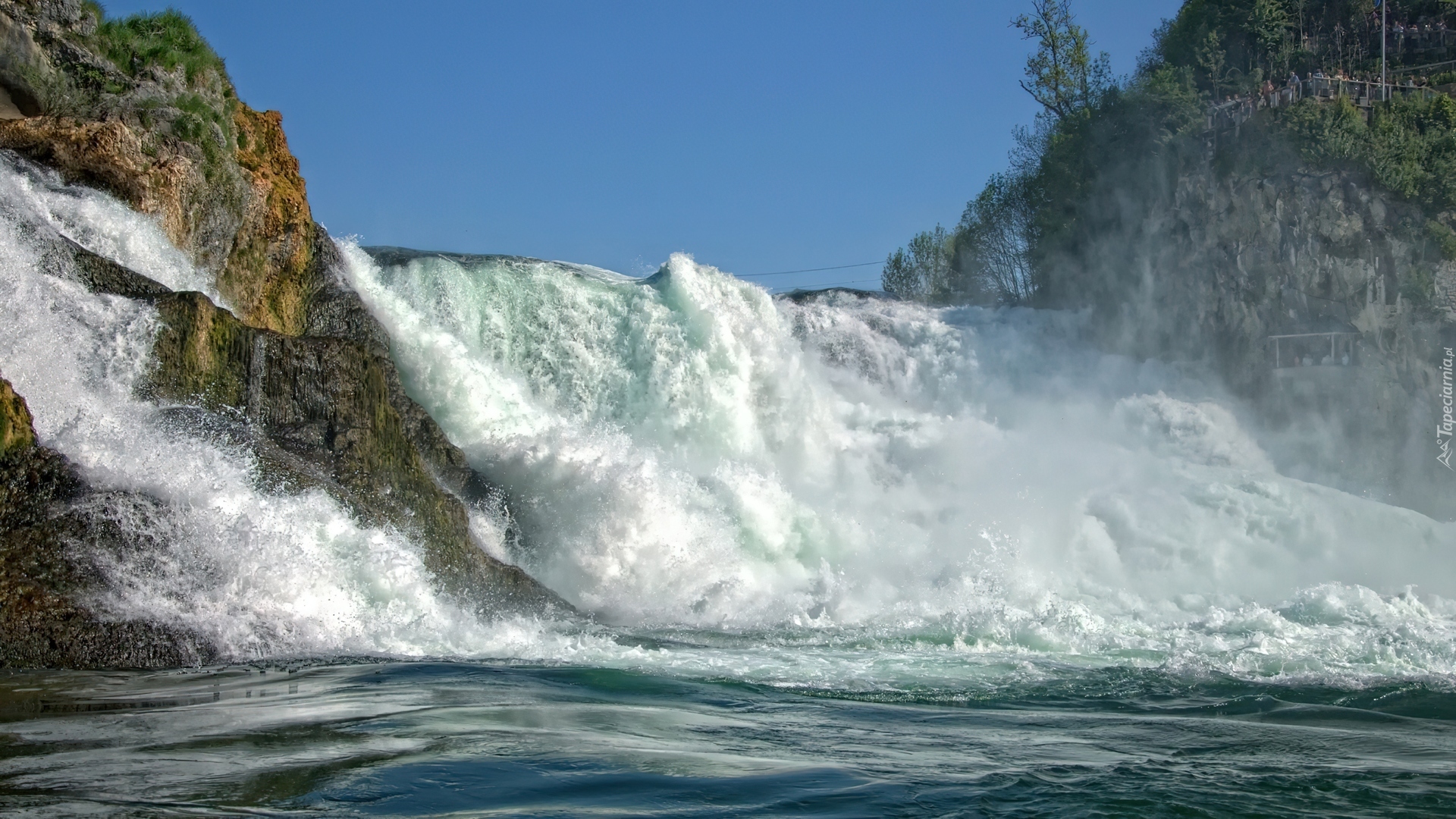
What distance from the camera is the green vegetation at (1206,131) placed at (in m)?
22.8

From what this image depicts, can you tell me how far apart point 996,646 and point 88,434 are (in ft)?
24.2

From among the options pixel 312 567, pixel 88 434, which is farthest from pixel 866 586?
pixel 88 434

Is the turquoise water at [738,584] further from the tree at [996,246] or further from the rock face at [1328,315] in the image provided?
the tree at [996,246]

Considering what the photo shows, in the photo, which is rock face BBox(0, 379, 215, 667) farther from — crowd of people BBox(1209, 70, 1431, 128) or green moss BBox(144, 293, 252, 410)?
crowd of people BBox(1209, 70, 1431, 128)

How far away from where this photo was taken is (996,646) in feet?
33.2

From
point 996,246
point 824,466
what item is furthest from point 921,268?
point 824,466

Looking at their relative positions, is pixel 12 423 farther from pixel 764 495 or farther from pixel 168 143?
pixel 764 495

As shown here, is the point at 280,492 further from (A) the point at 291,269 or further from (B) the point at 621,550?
(A) the point at 291,269

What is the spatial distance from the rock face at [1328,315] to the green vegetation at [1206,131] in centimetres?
49

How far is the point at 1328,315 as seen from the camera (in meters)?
22.9

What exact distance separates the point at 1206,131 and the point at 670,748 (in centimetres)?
2315

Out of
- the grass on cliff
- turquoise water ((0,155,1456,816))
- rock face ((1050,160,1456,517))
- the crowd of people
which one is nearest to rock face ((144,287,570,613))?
turquoise water ((0,155,1456,816))

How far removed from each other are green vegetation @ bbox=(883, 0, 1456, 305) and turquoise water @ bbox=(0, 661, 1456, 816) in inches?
728

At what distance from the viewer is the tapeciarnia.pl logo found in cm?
2238
